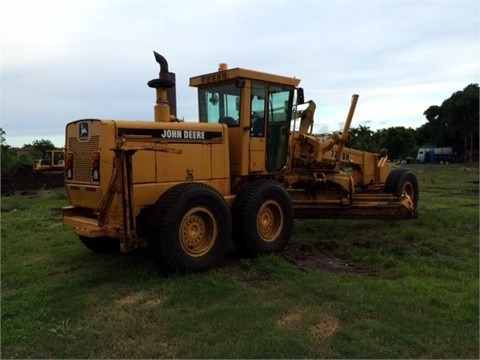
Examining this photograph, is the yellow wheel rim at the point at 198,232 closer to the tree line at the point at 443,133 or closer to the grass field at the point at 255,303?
the grass field at the point at 255,303

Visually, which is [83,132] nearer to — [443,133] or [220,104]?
[220,104]

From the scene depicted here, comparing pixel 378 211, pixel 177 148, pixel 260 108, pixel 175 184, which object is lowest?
pixel 378 211

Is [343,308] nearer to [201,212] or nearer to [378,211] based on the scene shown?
[201,212]

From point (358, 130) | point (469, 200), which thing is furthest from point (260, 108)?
point (358, 130)

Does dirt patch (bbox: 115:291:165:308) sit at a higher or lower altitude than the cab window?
lower

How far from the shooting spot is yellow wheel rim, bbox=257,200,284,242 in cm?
799

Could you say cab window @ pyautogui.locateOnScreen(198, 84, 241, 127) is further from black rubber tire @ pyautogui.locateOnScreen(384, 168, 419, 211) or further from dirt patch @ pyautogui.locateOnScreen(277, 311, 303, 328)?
black rubber tire @ pyautogui.locateOnScreen(384, 168, 419, 211)

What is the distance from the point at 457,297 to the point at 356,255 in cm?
237

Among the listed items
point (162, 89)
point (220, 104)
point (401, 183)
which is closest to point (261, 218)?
point (220, 104)

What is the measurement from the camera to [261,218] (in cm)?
801

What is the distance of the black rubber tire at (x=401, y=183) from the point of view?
40.0ft

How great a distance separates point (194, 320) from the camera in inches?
207

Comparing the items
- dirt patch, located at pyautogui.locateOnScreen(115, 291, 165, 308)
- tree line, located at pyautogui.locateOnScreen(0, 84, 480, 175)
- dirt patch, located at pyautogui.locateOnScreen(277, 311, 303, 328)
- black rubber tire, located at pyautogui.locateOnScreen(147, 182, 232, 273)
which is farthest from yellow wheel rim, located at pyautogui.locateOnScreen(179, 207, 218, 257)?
tree line, located at pyautogui.locateOnScreen(0, 84, 480, 175)

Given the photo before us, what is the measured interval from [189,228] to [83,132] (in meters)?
1.98
